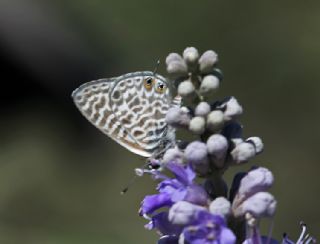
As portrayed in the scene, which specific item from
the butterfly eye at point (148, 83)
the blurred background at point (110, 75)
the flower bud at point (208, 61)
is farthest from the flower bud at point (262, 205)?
the blurred background at point (110, 75)

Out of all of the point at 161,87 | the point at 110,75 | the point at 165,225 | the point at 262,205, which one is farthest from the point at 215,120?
the point at 110,75

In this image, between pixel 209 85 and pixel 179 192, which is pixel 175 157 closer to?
pixel 179 192

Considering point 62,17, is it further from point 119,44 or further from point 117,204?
point 117,204

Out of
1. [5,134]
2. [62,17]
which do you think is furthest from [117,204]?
[62,17]

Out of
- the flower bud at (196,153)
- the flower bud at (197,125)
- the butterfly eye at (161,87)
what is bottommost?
the flower bud at (196,153)

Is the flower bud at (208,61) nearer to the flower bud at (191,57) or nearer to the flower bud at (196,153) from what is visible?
the flower bud at (191,57)

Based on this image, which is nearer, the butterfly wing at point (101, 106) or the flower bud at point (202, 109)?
the flower bud at point (202, 109)
